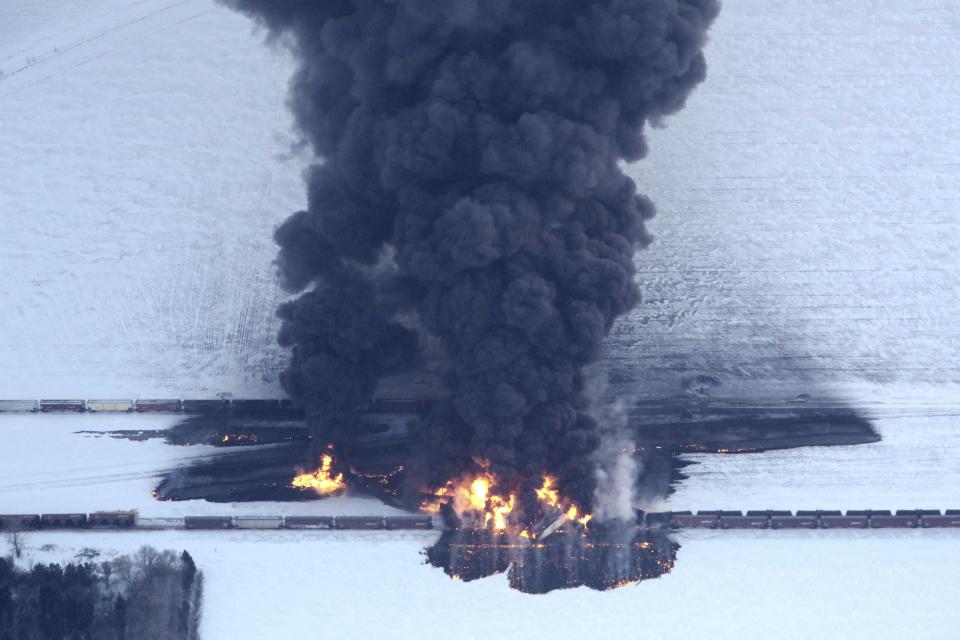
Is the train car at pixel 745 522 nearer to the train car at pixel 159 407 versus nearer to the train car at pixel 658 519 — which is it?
the train car at pixel 658 519

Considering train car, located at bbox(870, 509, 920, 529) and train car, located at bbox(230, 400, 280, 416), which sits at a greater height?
train car, located at bbox(230, 400, 280, 416)

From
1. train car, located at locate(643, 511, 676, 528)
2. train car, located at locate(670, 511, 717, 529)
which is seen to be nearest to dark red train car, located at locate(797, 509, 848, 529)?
train car, located at locate(670, 511, 717, 529)

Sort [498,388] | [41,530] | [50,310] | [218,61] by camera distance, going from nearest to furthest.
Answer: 1. [498,388]
2. [41,530]
3. [50,310]
4. [218,61]

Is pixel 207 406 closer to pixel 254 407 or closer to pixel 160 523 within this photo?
pixel 254 407

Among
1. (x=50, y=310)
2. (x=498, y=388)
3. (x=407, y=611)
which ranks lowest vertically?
(x=407, y=611)

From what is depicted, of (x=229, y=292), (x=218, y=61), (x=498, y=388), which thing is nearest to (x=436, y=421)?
(x=498, y=388)

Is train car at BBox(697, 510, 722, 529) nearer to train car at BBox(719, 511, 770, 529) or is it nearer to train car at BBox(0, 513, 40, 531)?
train car at BBox(719, 511, 770, 529)

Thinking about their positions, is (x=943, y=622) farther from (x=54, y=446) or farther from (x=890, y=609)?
(x=54, y=446)
